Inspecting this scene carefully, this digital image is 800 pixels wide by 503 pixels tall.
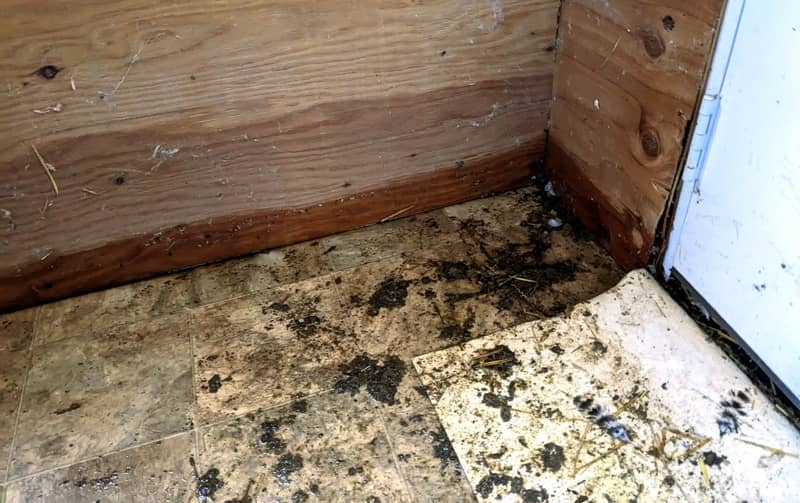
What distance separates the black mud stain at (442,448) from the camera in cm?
133

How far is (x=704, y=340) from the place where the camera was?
1457mm

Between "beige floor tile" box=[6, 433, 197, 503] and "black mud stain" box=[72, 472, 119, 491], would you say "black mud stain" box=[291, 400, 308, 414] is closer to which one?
"beige floor tile" box=[6, 433, 197, 503]

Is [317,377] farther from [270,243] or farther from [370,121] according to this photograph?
[370,121]

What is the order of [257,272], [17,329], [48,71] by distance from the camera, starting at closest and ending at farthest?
1. [48,71]
2. [17,329]
3. [257,272]

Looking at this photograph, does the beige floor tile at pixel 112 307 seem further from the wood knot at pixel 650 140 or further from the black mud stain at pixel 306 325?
the wood knot at pixel 650 140

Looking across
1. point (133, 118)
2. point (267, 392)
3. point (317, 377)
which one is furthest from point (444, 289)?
point (133, 118)

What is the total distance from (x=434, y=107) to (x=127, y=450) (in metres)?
1.14

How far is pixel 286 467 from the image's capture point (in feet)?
4.39

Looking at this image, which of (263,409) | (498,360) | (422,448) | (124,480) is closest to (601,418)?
(498,360)

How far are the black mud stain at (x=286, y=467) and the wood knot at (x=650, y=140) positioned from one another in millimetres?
1042

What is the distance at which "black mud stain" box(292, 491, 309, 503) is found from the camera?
4.20 ft

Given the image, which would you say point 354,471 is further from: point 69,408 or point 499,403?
point 69,408

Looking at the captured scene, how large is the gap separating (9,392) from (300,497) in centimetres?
79

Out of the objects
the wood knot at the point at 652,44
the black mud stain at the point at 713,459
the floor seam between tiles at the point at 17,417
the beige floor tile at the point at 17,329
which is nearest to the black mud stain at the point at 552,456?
the black mud stain at the point at 713,459
